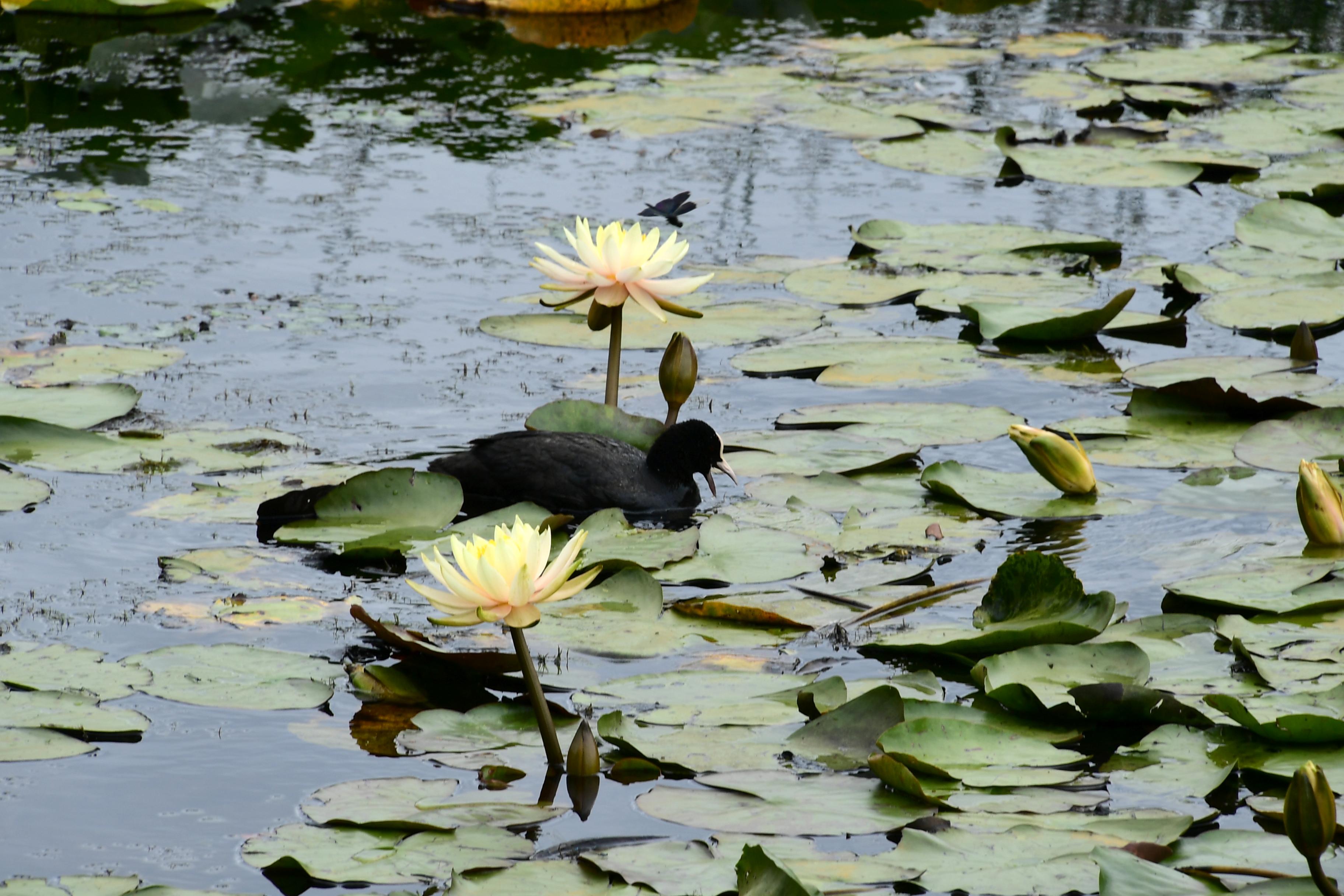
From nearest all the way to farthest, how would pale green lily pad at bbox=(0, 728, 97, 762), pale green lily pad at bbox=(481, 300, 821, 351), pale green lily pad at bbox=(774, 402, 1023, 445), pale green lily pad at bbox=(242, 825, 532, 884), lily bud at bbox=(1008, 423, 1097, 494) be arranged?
pale green lily pad at bbox=(242, 825, 532, 884)
pale green lily pad at bbox=(0, 728, 97, 762)
lily bud at bbox=(1008, 423, 1097, 494)
pale green lily pad at bbox=(774, 402, 1023, 445)
pale green lily pad at bbox=(481, 300, 821, 351)

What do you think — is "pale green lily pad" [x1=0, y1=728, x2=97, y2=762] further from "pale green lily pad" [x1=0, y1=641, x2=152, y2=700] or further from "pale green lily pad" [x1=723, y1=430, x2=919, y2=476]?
"pale green lily pad" [x1=723, y1=430, x2=919, y2=476]

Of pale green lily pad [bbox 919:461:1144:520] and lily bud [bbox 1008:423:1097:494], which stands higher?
lily bud [bbox 1008:423:1097:494]

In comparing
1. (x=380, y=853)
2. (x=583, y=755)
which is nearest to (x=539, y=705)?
(x=583, y=755)

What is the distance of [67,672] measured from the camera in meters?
3.51

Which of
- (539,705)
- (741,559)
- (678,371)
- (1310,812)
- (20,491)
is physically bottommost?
(20,491)

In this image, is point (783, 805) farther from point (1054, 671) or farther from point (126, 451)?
point (126, 451)

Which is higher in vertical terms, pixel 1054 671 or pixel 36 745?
pixel 1054 671

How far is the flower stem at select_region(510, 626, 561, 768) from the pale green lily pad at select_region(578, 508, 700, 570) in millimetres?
882

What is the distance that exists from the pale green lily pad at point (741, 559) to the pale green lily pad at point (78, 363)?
2.30 m

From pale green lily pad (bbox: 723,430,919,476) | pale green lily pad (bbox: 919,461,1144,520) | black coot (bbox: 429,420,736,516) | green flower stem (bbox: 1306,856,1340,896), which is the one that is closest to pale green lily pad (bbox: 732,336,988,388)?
pale green lily pad (bbox: 723,430,919,476)

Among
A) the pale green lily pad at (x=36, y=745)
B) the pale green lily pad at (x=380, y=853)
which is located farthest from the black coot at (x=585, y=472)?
the pale green lily pad at (x=380, y=853)

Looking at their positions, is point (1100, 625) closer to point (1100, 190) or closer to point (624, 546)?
point (624, 546)

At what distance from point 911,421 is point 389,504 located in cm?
164

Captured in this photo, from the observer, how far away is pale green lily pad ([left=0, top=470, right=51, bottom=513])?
451cm
